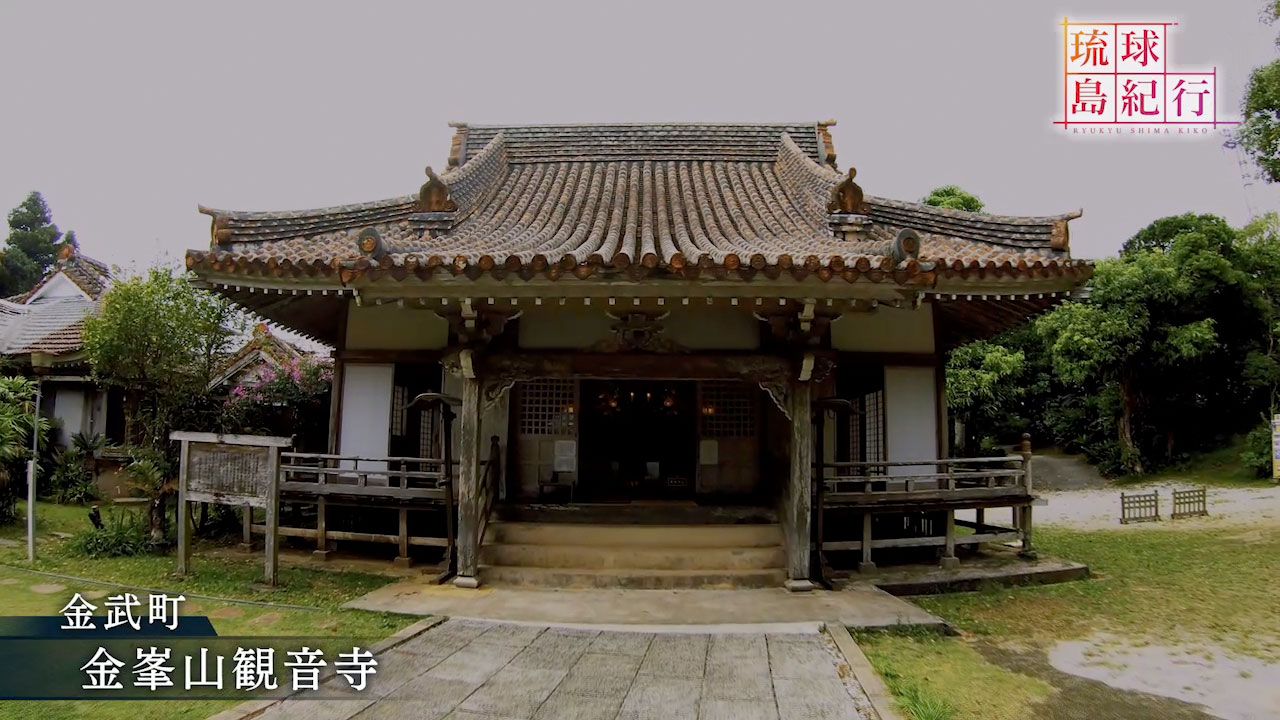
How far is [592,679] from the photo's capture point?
4.86 metres

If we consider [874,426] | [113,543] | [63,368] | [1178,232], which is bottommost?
[113,543]

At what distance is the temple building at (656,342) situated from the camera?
21.2 feet

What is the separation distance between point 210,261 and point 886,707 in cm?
748

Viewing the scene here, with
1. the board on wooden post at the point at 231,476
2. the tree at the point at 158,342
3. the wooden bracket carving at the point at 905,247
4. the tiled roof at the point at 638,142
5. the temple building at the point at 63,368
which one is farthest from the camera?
the temple building at the point at 63,368

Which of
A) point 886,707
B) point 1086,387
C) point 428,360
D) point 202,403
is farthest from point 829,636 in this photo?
point 1086,387

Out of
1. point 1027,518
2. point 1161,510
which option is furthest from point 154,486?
point 1161,510

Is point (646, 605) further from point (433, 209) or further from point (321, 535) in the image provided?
point (433, 209)

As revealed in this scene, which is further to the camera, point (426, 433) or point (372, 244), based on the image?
point (426, 433)

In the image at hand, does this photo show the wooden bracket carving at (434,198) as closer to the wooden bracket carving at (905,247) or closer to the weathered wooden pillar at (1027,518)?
the wooden bracket carving at (905,247)

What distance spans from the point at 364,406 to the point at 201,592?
304 centimetres

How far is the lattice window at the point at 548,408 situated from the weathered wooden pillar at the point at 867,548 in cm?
425

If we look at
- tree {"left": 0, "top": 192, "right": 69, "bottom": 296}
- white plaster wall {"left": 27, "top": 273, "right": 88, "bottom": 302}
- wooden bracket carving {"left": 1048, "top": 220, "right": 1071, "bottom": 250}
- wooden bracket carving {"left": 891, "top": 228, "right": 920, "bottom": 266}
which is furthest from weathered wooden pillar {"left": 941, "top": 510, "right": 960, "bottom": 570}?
tree {"left": 0, "top": 192, "right": 69, "bottom": 296}

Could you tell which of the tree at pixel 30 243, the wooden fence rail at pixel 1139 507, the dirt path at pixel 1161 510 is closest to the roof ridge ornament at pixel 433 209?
the dirt path at pixel 1161 510

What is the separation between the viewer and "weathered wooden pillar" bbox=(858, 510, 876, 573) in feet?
27.2
